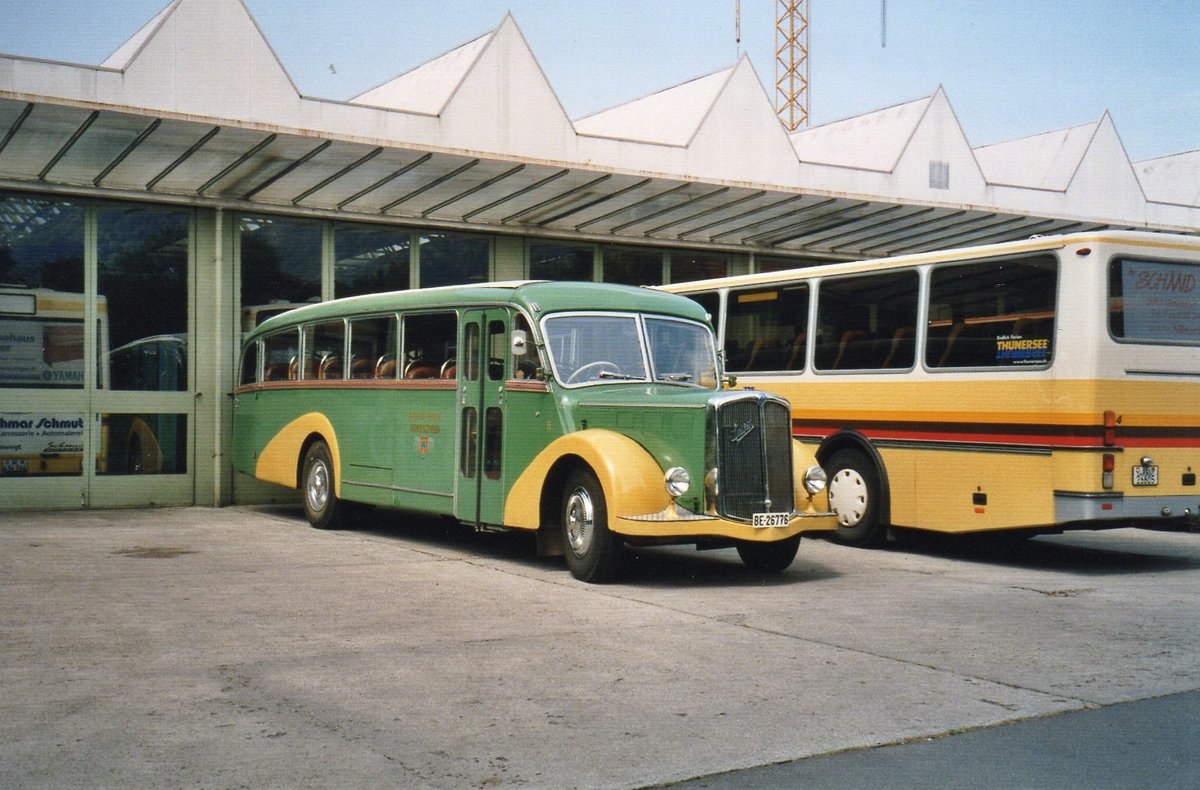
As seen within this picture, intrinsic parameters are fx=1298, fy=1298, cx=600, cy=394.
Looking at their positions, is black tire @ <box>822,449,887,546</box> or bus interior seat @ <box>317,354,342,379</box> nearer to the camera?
black tire @ <box>822,449,887,546</box>

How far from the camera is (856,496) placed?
13.2m

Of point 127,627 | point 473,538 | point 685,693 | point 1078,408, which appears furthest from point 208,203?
point 685,693

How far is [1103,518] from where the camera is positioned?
10.9 meters

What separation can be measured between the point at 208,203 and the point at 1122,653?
42.0 ft

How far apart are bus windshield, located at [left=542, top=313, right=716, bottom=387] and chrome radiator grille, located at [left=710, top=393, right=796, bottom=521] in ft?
4.00

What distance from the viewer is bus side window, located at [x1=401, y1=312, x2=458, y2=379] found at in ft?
40.8

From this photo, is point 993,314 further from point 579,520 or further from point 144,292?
point 144,292

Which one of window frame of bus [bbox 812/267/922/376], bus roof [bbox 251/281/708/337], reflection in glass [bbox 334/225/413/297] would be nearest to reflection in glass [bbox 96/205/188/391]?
reflection in glass [bbox 334/225/413/297]

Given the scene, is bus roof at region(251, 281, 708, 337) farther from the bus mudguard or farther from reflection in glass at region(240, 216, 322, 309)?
reflection in glass at region(240, 216, 322, 309)

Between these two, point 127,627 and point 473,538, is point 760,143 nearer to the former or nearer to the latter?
point 473,538

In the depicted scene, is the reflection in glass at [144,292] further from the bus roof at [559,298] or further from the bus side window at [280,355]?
the bus roof at [559,298]

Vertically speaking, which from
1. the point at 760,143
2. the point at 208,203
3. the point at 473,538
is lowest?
the point at 473,538

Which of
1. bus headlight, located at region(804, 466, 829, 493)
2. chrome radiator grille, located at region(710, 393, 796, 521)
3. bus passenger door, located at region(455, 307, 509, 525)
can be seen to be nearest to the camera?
chrome radiator grille, located at region(710, 393, 796, 521)

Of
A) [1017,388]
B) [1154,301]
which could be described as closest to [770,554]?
[1017,388]
